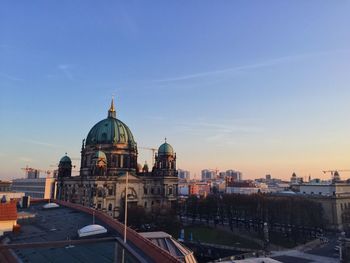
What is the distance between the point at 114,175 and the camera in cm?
11388

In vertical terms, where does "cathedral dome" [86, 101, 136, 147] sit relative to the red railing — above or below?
above

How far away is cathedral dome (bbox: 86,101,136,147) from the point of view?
120812 millimetres

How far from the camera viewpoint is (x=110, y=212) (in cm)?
10800

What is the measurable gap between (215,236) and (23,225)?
5946 cm

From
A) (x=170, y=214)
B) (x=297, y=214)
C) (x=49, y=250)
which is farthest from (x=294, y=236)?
(x=49, y=250)

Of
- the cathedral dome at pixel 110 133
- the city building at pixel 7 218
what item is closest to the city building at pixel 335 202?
the cathedral dome at pixel 110 133

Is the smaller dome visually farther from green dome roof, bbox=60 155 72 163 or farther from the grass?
the grass

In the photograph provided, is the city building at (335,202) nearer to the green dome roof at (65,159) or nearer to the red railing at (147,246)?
the green dome roof at (65,159)

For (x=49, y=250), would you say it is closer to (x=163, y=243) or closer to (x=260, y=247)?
(x=163, y=243)

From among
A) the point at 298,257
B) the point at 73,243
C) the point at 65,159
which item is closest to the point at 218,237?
the point at 298,257

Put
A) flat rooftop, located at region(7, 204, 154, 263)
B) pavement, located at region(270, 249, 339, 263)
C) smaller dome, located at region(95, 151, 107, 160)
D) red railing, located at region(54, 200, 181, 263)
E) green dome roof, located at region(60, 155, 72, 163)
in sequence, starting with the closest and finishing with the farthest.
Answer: red railing, located at region(54, 200, 181, 263) → flat rooftop, located at region(7, 204, 154, 263) → pavement, located at region(270, 249, 339, 263) → smaller dome, located at region(95, 151, 107, 160) → green dome roof, located at region(60, 155, 72, 163)

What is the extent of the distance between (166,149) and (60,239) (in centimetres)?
9217

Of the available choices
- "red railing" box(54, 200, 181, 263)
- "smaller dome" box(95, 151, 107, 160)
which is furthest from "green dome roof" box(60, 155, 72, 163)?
"red railing" box(54, 200, 181, 263)

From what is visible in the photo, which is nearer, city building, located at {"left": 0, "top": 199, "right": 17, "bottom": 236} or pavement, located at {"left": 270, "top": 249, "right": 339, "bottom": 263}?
city building, located at {"left": 0, "top": 199, "right": 17, "bottom": 236}
